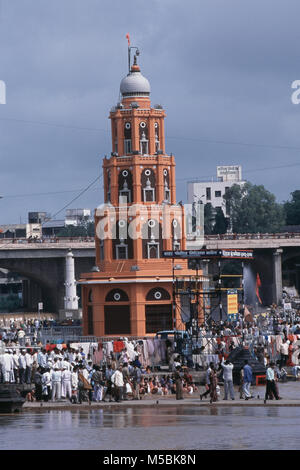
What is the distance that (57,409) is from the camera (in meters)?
39.6

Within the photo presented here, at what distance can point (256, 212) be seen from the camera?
6560 inches

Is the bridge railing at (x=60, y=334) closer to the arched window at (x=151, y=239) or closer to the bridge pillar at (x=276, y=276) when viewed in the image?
the arched window at (x=151, y=239)

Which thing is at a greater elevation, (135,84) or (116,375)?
(135,84)

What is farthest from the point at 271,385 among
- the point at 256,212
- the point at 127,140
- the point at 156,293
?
the point at 256,212

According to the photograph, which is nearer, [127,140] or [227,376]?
[227,376]

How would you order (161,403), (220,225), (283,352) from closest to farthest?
(161,403) < (283,352) < (220,225)

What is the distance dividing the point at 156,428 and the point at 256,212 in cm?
13613

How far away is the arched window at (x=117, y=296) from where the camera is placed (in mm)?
69125

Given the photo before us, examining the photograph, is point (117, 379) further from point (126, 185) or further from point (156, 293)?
point (126, 185)

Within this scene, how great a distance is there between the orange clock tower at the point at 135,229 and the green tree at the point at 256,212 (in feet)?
296

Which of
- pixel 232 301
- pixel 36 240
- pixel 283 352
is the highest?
pixel 36 240

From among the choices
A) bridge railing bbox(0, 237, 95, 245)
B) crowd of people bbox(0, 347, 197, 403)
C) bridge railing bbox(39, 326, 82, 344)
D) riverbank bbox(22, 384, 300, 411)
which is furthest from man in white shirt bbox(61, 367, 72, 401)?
bridge railing bbox(0, 237, 95, 245)

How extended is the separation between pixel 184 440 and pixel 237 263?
112503 millimetres
